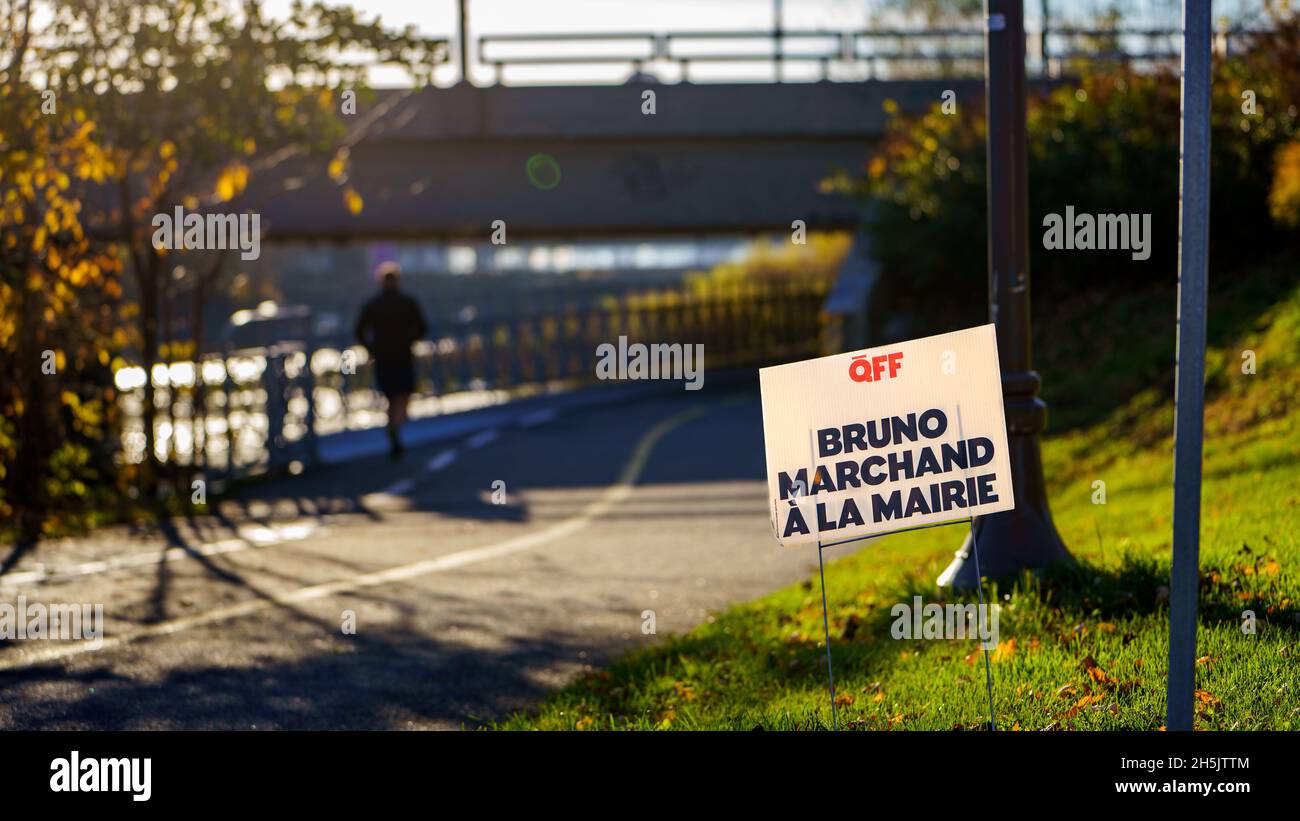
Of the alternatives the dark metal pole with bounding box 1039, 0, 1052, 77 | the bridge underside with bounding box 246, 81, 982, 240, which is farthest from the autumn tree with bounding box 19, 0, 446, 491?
the dark metal pole with bounding box 1039, 0, 1052, 77

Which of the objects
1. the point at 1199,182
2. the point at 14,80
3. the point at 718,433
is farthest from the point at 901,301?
the point at 1199,182

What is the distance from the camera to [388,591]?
10578 mm

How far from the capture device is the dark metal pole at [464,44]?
31.7 metres

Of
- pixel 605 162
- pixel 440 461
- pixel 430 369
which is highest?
pixel 605 162

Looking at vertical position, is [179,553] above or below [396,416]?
below

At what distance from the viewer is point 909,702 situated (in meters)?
6.33

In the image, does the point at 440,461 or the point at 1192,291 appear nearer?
the point at 1192,291

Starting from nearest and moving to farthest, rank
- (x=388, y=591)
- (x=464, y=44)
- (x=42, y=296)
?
(x=388, y=591)
(x=42, y=296)
(x=464, y=44)

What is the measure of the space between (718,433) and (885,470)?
56.1 feet

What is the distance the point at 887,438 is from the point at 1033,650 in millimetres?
1718

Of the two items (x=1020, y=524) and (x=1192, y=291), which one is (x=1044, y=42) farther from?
(x=1192, y=291)

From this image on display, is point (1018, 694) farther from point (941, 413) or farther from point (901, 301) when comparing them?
point (901, 301)

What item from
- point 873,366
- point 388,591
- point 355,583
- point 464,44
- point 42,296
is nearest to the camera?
point 873,366

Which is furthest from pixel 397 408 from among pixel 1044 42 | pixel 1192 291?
pixel 1044 42
